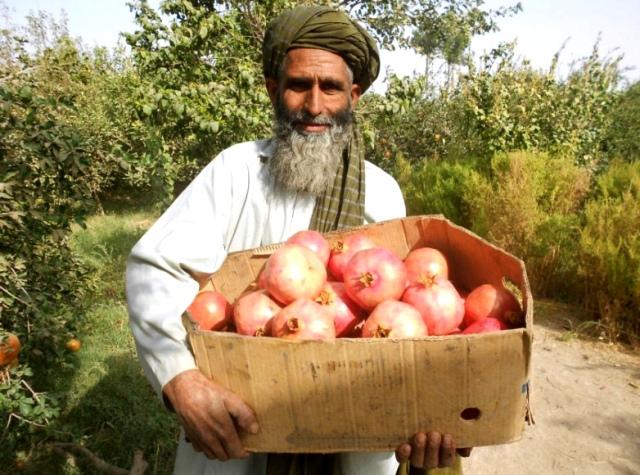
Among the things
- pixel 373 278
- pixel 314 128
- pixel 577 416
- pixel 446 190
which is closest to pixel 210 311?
pixel 373 278

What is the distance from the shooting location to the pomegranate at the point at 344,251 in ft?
5.45

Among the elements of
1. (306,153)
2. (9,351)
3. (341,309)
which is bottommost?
(9,351)

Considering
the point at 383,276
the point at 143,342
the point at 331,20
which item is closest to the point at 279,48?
the point at 331,20

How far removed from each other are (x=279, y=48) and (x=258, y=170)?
507 millimetres

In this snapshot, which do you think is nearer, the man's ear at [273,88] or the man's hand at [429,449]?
the man's hand at [429,449]

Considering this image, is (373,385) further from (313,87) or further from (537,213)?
(537,213)

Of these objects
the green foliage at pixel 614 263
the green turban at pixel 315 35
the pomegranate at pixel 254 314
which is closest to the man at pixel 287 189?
the green turban at pixel 315 35

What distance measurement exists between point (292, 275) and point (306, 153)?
73 centimetres

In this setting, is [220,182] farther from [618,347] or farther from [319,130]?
[618,347]

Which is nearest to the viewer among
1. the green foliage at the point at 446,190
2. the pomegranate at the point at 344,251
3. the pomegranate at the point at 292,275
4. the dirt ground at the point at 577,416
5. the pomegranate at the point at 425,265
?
the pomegranate at the point at 292,275

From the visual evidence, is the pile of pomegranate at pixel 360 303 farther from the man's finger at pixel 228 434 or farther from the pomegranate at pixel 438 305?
the man's finger at pixel 228 434

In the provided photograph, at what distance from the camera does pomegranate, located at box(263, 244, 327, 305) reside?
1.40 metres

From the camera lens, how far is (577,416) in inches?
141

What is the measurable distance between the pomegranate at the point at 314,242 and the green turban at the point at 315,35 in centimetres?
81
